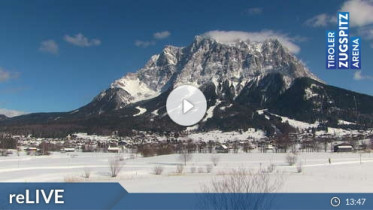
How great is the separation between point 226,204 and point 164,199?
9246 millimetres

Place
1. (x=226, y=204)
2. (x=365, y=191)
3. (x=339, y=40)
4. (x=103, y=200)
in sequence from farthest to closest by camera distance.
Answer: (x=365, y=191) < (x=103, y=200) < (x=226, y=204) < (x=339, y=40)

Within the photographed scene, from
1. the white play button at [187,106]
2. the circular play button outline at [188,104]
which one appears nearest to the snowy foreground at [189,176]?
the circular play button outline at [188,104]

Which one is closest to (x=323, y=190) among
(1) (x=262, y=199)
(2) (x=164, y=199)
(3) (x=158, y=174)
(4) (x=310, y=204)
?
(4) (x=310, y=204)

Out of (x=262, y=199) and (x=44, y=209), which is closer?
(x=44, y=209)

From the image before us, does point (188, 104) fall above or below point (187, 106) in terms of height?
above

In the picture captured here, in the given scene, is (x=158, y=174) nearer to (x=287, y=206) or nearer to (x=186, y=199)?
(x=186, y=199)

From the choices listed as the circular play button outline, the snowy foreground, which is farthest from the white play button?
the snowy foreground

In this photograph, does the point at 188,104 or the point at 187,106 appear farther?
the point at 188,104

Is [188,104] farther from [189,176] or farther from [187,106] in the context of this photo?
[189,176]

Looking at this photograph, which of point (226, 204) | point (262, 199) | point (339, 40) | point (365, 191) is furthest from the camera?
point (365, 191)

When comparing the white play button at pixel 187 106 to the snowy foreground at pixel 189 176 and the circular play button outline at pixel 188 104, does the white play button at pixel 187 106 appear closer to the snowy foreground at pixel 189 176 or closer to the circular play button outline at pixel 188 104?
the circular play button outline at pixel 188 104

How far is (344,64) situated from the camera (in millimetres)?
21953

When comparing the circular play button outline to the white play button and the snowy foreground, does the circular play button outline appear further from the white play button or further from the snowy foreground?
the snowy foreground

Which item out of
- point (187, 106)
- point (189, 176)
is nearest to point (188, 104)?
point (187, 106)
